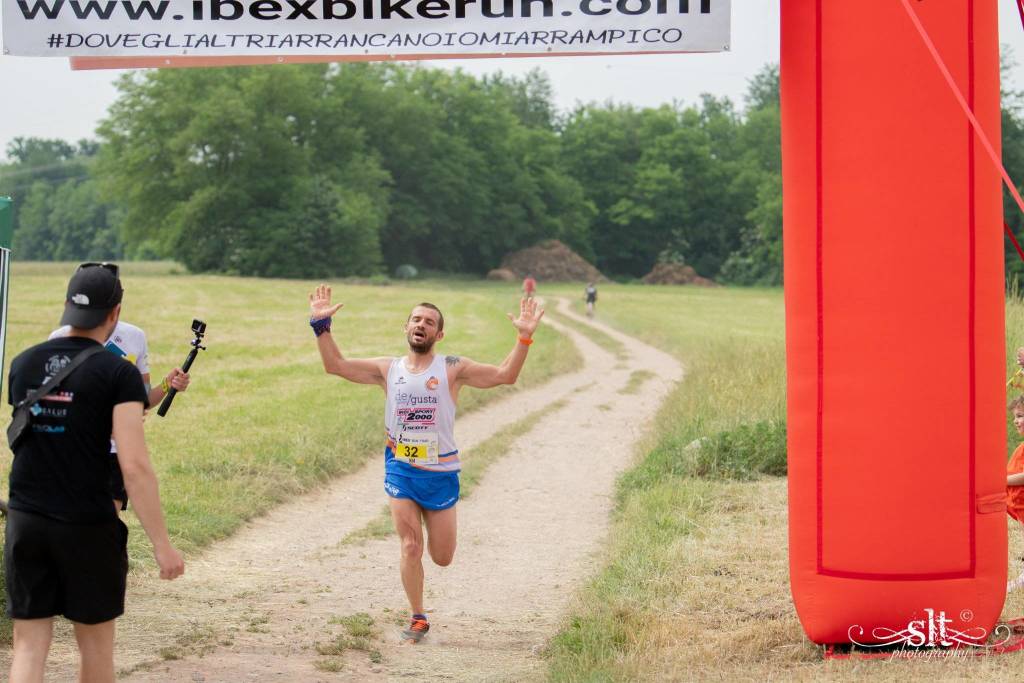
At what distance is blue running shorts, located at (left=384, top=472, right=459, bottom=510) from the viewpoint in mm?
6948

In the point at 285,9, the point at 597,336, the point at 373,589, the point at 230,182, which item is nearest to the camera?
the point at 285,9

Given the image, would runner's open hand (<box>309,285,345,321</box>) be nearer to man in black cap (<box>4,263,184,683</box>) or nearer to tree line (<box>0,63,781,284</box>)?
man in black cap (<box>4,263,184,683</box>)

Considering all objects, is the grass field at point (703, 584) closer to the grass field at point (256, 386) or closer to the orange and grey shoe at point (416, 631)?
the orange and grey shoe at point (416, 631)

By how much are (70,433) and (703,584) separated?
431cm

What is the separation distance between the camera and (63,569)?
4.57m

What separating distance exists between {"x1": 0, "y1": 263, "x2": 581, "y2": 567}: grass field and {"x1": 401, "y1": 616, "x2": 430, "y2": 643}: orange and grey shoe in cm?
238

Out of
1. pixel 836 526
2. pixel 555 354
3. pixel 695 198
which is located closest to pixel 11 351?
pixel 555 354

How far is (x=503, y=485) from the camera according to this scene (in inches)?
490

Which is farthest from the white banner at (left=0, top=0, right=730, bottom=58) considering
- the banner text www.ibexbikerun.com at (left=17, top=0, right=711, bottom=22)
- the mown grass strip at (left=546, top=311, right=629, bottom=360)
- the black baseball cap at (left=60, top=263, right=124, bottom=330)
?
the mown grass strip at (left=546, top=311, right=629, bottom=360)

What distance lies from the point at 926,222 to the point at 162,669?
422cm

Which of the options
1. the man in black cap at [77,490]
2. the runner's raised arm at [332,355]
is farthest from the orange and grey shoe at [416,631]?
the man in black cap at [77,490]

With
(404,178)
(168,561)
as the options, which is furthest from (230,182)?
(168,561)

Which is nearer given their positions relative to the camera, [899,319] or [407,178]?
[899,319]

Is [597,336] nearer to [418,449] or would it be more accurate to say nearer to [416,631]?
[416,631]
